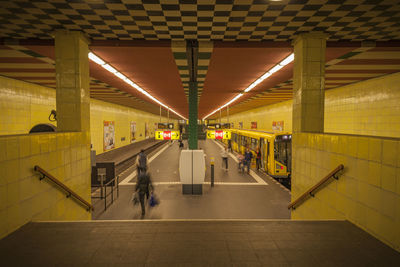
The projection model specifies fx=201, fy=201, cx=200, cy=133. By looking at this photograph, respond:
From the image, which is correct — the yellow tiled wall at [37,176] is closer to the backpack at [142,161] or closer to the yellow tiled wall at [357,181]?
the backpack at [142,161]

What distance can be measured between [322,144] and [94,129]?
14380mm

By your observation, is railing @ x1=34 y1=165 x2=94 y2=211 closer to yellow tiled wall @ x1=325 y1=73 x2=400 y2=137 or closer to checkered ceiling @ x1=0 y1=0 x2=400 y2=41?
checkered ceiling @ x1=0 y1=0 x2=400 y2=41

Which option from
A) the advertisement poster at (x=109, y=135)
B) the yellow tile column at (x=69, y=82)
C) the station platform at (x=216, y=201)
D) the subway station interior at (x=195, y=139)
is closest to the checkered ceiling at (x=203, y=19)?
the subway station interior at (x=195, y=139)

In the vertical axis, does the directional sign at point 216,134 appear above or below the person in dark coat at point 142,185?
above

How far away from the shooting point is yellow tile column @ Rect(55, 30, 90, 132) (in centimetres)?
418

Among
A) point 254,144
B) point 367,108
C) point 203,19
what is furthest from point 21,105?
point 367,108

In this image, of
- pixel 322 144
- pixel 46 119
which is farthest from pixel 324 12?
pixel 46 119

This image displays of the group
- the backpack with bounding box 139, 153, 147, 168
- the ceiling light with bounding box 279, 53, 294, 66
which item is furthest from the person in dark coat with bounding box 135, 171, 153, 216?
the ceiling light with bounding box 279, 53, 294, 66

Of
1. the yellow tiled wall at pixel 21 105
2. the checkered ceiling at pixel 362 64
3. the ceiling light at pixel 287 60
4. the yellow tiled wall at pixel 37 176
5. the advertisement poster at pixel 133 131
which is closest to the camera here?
the yellow tiled wall at pixel 37 176

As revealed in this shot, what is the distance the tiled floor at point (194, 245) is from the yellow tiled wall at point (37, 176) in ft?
0.95

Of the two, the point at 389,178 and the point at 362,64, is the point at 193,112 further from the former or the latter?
the point at 389,178

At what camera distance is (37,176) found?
3115mm

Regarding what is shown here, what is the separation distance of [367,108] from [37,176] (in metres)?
10.6

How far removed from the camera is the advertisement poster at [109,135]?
1586cm
